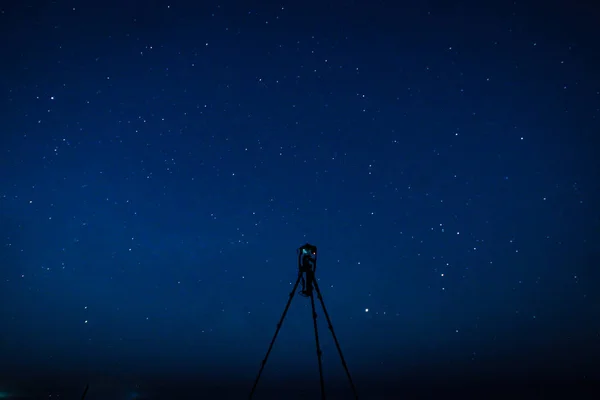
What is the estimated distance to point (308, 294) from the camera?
656 cm

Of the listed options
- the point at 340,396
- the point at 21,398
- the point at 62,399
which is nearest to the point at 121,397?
the point at 62,399

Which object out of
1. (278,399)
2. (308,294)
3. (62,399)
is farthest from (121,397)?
(278,399)

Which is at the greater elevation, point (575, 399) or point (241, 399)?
point (241, 399)

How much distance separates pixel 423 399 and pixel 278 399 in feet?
88.9

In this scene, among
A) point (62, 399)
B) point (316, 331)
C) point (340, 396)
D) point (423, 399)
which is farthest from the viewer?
point (340, 396)

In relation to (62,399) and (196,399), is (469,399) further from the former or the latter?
(62,399)

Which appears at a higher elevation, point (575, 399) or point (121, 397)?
point (121, 397)

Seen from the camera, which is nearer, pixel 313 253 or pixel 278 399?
pixel 313 253

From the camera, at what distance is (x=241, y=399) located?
194ft

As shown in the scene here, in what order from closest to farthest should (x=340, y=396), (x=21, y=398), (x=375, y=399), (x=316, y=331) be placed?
(x=316, y=331) < (x=21, y=398) < (x=375, y=399) < (x=340, y=396)

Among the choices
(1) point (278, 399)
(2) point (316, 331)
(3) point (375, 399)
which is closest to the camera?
(2) point (316, 331)

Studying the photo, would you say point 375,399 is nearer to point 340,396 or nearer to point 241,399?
point 241,399

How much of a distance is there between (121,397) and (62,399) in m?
8.98

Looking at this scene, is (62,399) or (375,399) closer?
(62,399)
